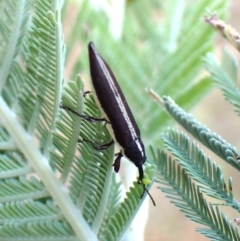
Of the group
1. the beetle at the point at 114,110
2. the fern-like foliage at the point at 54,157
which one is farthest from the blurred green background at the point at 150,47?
the fern-like foliage at the point at 54,157

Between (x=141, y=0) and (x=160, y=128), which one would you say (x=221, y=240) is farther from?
(x=141, y=0)

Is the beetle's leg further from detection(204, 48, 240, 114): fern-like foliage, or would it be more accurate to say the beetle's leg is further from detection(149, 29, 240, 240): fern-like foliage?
detection(204, 48, 240, 114): fern-like foliage

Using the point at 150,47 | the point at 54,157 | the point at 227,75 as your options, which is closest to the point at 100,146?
the point at 54,157

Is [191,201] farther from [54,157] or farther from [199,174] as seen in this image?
[54,157]

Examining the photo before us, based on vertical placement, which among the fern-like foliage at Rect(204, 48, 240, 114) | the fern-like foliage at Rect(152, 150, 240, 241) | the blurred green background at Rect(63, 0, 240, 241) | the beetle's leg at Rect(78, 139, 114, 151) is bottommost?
the fern-like foliage at Rect(152, 150, 240, 241)

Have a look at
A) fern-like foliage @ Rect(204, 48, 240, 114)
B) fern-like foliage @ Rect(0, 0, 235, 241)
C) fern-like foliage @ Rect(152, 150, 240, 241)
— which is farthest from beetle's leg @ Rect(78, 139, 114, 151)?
fern-like foliage @ Rect(204, 48, 240, 114)

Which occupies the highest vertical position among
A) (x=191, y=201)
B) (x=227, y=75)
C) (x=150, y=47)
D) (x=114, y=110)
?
(x=150, y=47)

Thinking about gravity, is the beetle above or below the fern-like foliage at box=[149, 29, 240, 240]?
above

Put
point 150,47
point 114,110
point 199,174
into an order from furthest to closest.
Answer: point 150,47, point 114,110, point 199,174
